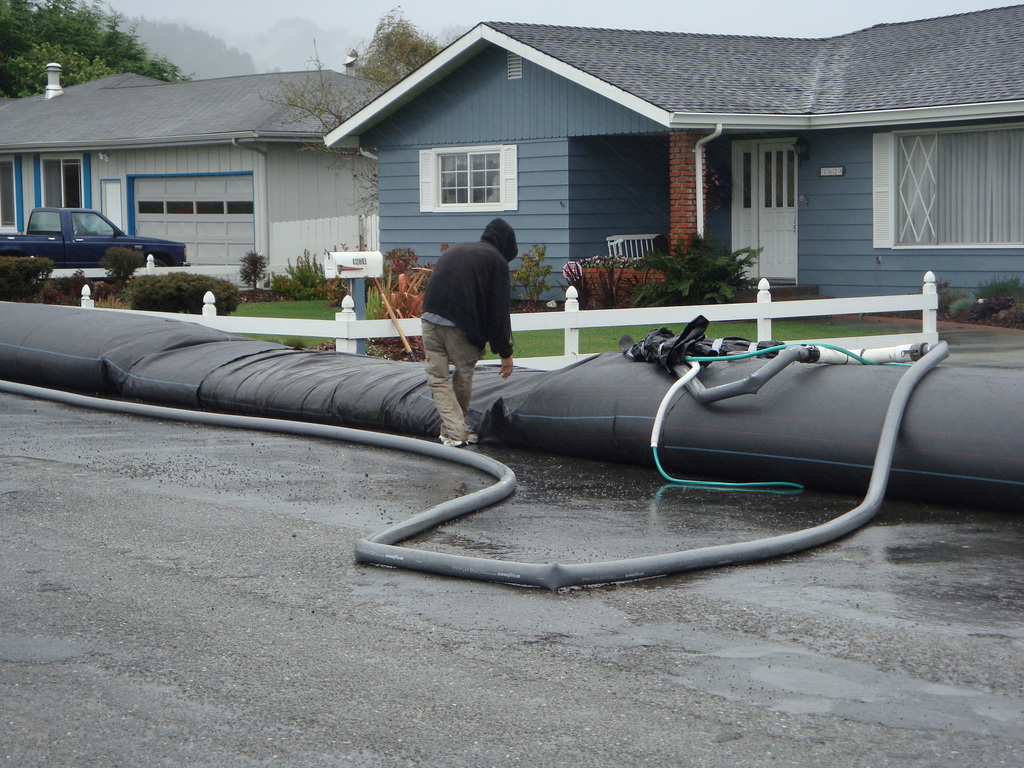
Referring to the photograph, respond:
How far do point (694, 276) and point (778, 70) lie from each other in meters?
6.09

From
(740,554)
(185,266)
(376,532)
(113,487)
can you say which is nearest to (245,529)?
(376,532)

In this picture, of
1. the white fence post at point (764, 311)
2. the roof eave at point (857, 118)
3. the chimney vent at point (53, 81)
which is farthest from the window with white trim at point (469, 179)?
the chimney vent at point (53, 81)

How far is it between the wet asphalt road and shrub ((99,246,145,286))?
16749mm

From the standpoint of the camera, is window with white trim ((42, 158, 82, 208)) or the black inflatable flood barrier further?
window with white trim ((42, 158, 82, 208))

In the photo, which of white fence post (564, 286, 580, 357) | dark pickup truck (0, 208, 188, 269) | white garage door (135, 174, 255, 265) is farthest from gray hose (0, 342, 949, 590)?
white garage door (135, 174, 255, 265)

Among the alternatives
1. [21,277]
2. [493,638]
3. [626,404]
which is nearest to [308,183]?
[21,277]

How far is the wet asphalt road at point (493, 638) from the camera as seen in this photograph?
13.4ft

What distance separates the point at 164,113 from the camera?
3381cm

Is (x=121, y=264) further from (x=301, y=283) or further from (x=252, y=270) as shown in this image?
(x=252, y=270)

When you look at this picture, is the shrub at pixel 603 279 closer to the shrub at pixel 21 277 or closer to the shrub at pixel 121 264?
the shrub at pixel 121 264

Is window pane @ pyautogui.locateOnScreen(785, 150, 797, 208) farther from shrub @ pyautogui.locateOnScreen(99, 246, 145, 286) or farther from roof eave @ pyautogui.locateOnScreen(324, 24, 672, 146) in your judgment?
shrub @ pyautogui.locateOnScreen(99, 246, 145, 286)

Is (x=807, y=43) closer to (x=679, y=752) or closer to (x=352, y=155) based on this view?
(x=352, y=155)

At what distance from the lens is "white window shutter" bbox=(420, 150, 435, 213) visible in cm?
2364

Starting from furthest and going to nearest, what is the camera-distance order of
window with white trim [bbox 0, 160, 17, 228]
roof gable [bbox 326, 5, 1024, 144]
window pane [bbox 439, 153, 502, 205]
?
window with white trim [bbox 0, 160, 17, 228]
window pane [bbox 439, 153, 502, 205]
roof gable [bbox 326, 5, 1024, 144]
